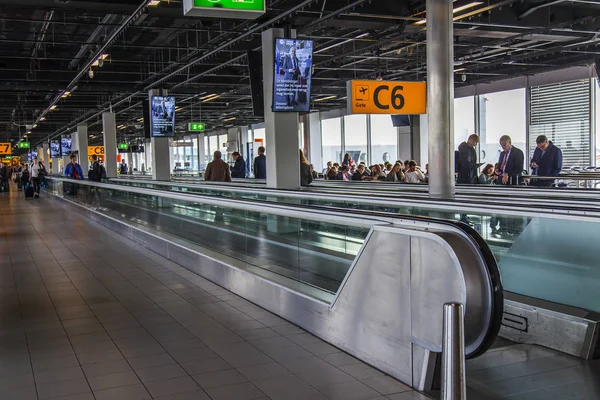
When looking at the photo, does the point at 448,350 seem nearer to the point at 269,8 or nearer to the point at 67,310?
the point at 67,310

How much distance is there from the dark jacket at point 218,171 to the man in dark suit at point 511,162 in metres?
6.96

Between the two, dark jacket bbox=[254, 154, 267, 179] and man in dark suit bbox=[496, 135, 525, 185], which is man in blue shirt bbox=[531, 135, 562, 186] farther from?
dark jacket bbox=[254, 154, 267, 179]

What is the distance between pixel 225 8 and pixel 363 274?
458 centimetres

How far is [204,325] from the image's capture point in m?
5.81

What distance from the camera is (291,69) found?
1245cm

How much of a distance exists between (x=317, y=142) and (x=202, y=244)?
3250 centimetres

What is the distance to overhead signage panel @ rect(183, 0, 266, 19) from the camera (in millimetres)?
7816

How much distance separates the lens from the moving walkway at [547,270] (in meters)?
4.61

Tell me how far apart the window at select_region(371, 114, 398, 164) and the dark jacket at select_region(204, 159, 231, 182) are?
19.5m

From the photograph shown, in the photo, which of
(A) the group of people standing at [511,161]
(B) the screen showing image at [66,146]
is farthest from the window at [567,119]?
(B) the screen showing image at [66,146]

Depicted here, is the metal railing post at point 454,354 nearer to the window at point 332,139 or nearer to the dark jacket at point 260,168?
the dark jacket at point 260,168

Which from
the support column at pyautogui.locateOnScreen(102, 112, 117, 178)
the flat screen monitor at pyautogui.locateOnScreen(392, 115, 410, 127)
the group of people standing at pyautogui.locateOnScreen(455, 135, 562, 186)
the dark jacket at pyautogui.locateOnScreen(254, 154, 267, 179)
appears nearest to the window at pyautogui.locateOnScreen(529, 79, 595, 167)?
the flat screen monitor at pyautogui.locateOnScreen(392, 115, 410, 127)

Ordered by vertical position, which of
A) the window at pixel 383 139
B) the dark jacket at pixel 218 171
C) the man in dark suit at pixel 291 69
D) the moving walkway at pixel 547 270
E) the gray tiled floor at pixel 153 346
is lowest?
the gray tiled floor at pixel 153 346

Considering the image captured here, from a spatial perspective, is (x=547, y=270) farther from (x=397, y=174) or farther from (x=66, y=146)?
(x=66, y=146)
